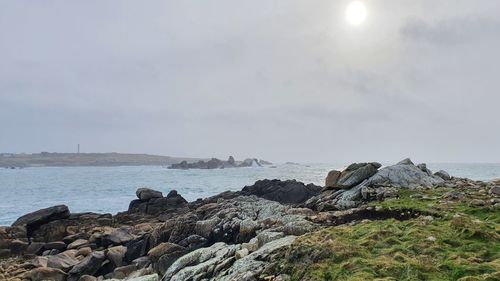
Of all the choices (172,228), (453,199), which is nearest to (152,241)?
(172,228)

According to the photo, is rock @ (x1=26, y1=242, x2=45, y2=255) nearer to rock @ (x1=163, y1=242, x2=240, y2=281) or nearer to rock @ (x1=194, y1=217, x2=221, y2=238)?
rock @ (x1=194, y1=217, x2=221, y2=238)

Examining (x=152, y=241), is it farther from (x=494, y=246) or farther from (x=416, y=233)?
(x=494, y=246)

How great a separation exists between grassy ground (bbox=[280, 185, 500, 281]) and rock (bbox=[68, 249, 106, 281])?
12681mm

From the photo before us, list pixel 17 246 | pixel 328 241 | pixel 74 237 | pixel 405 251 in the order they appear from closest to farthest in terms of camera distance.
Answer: pixel 405 251 → pixel 328 241 → pixel 17 246 → pixel 74 237

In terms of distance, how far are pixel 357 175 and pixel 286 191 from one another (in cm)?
1928

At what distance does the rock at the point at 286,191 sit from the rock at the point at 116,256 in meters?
18.7

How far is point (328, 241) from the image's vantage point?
991 cm

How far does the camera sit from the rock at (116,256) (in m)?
19.6

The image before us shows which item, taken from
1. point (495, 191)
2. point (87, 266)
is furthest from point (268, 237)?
point (87, 266)

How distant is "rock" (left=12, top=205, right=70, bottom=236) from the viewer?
1152 inches

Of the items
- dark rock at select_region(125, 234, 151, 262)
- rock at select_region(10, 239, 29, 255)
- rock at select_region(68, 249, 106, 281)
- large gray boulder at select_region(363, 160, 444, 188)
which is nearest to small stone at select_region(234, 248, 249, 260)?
large gray boulder at select_region(363, 160, 444, 188)

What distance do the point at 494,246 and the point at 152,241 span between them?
14.9 m

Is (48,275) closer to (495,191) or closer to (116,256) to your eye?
(116,256)

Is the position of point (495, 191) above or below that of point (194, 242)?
above
